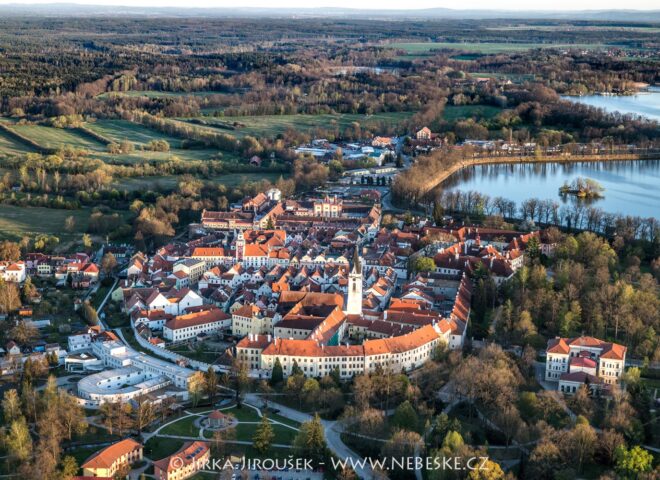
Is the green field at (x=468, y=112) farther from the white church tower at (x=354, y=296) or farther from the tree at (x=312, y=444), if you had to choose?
the tree at (x=312, y=444)

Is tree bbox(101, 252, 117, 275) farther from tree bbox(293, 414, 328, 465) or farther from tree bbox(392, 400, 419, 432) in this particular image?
tree bbox(392, 400, 419, 432)

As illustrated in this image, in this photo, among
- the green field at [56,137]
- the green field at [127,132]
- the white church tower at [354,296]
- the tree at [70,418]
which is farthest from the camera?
the green field at [127,132]

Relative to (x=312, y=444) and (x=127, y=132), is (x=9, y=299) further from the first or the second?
(x=127, y=132)

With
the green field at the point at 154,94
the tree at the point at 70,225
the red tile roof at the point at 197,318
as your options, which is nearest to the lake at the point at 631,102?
the green field at the point at 154,94

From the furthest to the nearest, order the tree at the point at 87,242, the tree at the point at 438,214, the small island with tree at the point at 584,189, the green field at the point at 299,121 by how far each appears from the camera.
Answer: the green field at the point at 299,121
the small island with tree at the point at 584,189
the tree at the point at 438,214
the tree at the point at 87,242

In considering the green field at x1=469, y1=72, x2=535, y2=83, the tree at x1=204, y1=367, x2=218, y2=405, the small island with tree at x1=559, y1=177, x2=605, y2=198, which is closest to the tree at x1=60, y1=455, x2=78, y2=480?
the tree at x1=204, y1=367, x2=218, y2=405

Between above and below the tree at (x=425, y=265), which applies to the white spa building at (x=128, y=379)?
below

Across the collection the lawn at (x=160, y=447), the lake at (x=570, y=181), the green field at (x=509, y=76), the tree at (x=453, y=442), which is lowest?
the lawn at (x=160, y=447)
